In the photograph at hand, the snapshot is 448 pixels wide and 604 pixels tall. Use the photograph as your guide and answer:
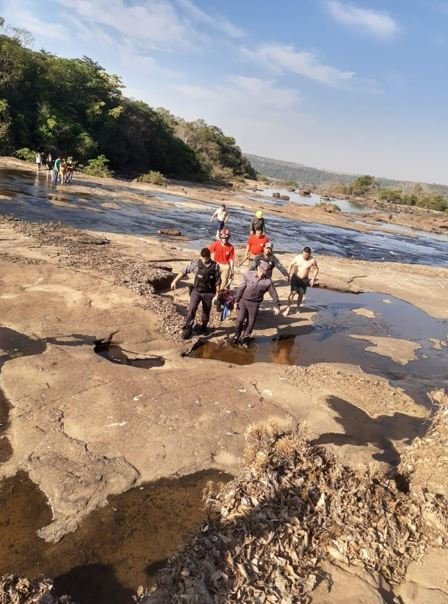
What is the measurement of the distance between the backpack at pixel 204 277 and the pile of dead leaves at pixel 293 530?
150 inches

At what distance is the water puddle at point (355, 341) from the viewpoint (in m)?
7.62

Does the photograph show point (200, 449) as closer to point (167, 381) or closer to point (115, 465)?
point (115, 465)

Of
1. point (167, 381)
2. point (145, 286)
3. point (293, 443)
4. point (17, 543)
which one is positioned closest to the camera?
point (17, 543)

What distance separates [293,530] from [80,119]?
45.4 metres

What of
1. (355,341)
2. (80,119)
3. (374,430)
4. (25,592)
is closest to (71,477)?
(25,592)

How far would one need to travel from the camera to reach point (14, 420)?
4707 mm

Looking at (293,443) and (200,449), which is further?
(200,449)

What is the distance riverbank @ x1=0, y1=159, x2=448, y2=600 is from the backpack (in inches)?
31.0

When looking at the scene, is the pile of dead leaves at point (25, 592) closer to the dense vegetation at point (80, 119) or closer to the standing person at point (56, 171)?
the standing person at point (56, 171)

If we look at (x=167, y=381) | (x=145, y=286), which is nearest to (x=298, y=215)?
(x=145, y=286)

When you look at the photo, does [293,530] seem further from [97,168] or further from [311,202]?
[311,202]

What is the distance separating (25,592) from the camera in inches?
109

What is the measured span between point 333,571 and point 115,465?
2.07m

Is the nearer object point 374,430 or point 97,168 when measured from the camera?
point 374,430
